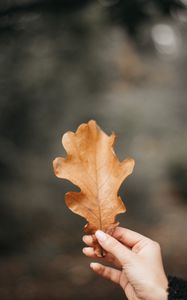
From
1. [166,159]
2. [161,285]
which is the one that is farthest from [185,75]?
[161,285]

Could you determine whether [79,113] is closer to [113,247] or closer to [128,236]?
[128,236]

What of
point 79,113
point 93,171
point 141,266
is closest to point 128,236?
point 141,266

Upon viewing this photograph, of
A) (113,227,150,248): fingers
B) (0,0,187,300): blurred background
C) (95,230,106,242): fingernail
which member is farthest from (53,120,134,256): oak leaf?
(0,0,187,300): blurred background

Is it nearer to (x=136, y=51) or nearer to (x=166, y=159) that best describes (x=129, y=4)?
(x=136, y=51)

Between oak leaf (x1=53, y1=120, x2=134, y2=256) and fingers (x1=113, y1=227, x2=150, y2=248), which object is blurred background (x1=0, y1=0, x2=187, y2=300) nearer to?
fingers (x1=113, y1=227, x2=150, y2=248)

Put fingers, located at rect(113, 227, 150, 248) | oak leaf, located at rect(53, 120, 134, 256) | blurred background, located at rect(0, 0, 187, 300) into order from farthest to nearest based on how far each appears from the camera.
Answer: blurred background, located at rect(0, 0, 187, 300) → fingers, located at rect(113, 227, 150, 248) → oak leaf, located at rect(53, 120, 134, 256)

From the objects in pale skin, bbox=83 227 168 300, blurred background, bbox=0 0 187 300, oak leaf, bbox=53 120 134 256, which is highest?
blurred background, bbox=0 0 187 300

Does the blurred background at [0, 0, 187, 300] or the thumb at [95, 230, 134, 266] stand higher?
the blurred background at [0, 0, 187, 300]

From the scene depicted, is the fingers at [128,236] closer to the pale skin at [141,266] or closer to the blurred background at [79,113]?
the pale skin at [141,266]
